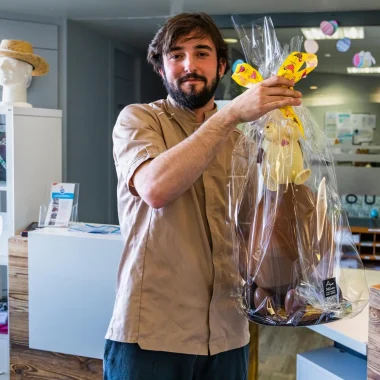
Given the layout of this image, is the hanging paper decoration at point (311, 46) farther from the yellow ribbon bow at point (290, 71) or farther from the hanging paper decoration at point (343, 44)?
the yellow ribbon bow at point (290, 71)

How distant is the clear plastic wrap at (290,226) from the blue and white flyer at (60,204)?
1469mm

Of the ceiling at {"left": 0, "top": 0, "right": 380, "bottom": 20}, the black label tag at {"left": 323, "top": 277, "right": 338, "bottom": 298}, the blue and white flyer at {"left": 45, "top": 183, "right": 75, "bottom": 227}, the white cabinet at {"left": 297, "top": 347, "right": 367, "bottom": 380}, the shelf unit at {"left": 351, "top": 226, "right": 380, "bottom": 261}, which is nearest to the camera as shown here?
the black label tag at {"left": 323, "top": 277, "right": 338, "bottom": 298}

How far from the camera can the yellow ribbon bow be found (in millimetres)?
1019

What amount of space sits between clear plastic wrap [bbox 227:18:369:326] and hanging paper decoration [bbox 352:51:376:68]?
135 inches

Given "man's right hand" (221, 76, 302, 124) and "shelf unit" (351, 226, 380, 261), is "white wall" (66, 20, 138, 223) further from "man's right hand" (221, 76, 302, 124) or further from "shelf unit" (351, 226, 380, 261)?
"man's right hand" (221, 76, 302, 124)

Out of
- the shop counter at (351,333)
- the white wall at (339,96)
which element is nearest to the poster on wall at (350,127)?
the white wall at (339,96)

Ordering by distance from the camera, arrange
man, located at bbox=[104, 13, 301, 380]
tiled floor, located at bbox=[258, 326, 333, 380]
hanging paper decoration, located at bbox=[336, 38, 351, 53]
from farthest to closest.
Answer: hanging paper decoration, located at bbox=[336, 38, 351, 53], tiled floor, located at bbox=[258, 326, 333, 380], man, located at bbox=[104, 13, 301, 380]

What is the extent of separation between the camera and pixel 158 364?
4.10 feet

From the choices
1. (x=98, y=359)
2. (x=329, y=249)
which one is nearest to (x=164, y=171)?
(x=329, y=249)

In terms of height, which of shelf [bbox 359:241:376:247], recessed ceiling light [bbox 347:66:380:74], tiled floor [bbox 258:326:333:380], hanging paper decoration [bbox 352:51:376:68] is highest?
hanging paper decoration [bbox 352:51:376:68]

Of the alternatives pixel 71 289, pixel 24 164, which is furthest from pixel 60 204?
pixel 71 289

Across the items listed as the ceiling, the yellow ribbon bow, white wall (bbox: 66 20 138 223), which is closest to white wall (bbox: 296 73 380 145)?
the ceiling

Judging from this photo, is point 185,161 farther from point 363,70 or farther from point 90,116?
point 90,116

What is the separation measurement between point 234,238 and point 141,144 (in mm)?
313
